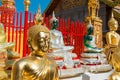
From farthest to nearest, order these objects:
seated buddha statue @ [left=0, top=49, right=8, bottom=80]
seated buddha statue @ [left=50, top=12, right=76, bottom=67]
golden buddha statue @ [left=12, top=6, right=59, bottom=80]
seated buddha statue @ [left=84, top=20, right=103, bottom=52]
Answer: seated buddha statue @ [left=84, top=20, right=103, bottom=52] < seated buddha statue @ [left=50, top=12, right=76, bottom=67] < seated buddha statue @ [left=0, top=49, right=8, bottom=80] < golden buddha statue @ [left=12, top=6, right=59, bottom=80]

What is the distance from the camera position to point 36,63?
2035 mm

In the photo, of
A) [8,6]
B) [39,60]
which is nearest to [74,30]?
[8,6]

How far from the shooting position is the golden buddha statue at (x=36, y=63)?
1956 mm

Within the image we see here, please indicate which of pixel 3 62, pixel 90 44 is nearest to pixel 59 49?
pixel 90 44

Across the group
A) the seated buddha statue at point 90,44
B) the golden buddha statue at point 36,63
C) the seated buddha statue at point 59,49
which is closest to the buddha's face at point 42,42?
the golden buddha statue at point 36,63

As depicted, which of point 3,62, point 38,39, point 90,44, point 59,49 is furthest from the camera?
point 90,44

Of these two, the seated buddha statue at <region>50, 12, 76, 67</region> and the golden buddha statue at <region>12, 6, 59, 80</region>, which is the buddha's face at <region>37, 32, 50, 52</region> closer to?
the golden buddha statue at <region>12, 6, 59, 80</region>

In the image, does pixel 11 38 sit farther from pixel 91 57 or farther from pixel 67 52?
pixel 91 57

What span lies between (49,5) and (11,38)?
923cm

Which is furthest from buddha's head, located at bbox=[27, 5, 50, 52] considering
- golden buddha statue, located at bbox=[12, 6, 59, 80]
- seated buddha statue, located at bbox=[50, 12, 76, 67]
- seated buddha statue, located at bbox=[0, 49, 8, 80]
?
seated buddha statue, located at bbox=[50, 12, 76, 67]

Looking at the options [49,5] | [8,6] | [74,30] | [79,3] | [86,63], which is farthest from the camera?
[49,5]

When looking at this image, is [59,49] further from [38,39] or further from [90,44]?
[38,39]

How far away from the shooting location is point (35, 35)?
2021 mm

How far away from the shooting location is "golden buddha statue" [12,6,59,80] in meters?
1.96
